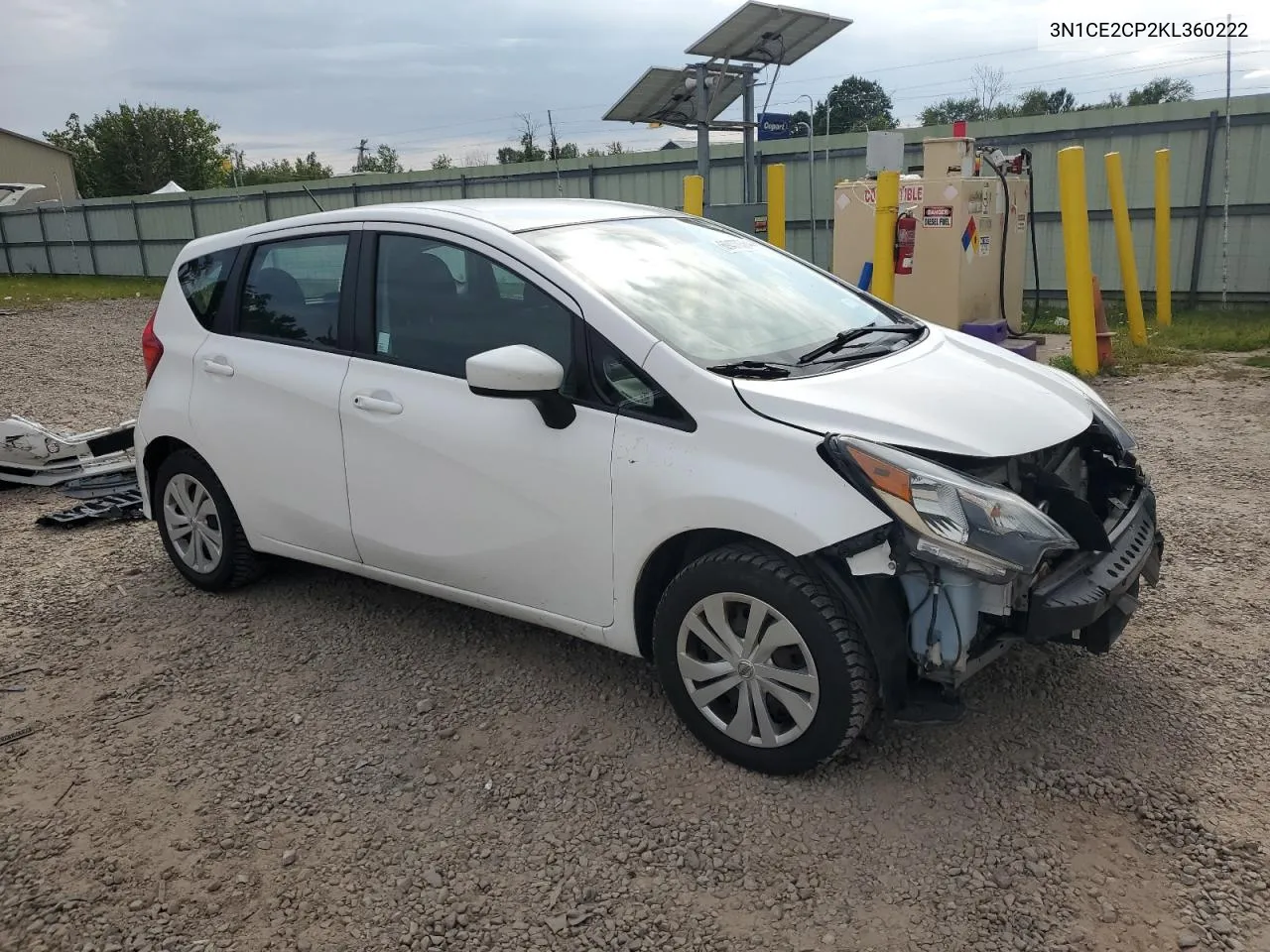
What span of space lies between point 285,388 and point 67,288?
1010 inches

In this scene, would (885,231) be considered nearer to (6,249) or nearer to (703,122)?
(703,122)

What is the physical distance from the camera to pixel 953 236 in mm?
8828

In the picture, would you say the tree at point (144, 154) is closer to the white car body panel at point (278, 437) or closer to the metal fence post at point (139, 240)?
the metal fence post at point (139, 240)

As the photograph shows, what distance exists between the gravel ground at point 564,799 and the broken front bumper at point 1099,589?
416 mm

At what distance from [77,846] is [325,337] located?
196 centimetres

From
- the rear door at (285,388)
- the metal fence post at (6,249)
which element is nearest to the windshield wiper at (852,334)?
the rear door at (285,388)

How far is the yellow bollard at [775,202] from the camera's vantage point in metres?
9.62

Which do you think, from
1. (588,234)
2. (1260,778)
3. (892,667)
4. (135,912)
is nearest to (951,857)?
(892,667)

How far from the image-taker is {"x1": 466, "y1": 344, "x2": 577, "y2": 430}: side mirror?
9.89 ft

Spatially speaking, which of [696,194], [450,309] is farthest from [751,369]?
[696,194]

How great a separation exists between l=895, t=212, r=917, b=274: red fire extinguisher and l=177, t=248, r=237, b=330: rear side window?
19.7 feet

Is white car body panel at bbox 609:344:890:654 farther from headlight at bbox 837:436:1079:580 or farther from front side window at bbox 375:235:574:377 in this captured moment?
front side window at bbox 375:235:574:377

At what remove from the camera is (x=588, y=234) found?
12.0 ft

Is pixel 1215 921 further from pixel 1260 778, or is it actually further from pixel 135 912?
pixel 135 912
